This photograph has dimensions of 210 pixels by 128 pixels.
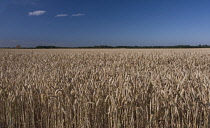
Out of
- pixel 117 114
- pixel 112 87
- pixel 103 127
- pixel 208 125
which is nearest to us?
pixel 208 125

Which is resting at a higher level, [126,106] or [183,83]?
[183,83]

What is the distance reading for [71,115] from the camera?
9.87ft

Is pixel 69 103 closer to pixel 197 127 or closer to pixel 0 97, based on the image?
pixel 0 97

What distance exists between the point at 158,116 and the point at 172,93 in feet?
1.43

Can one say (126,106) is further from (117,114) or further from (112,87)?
(112,87)

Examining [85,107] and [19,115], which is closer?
[85,107]

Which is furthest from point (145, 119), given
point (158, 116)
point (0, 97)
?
point (0, 97)

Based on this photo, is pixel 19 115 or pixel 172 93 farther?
pixel 19 115

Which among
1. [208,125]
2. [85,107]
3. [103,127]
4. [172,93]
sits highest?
[172,93]

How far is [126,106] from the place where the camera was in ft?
9.27

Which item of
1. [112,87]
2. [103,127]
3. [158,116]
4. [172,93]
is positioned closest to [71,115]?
[103,127]

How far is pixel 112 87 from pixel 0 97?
2155mm

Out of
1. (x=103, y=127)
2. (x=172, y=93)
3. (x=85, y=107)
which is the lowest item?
(x=103, y=127)

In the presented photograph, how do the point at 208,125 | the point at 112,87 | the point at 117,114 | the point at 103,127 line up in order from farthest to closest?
1. the point at 112,87
2. the point at 103,127
3. the point at 117,114
4. the point at 208,125
